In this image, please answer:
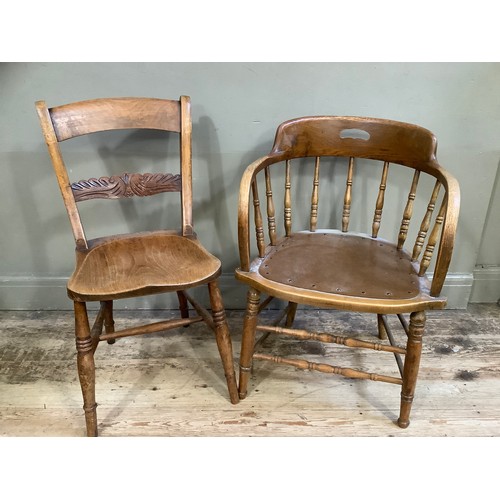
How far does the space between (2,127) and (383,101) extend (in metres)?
1.40

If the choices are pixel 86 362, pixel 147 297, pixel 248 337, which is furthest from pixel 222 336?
pixel 147 297

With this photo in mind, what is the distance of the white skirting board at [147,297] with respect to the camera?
6.62 feet

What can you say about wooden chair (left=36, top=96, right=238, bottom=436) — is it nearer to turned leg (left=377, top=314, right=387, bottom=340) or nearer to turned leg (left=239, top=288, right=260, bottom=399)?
turned leg (left=239, top=288, right=260, bottom=399)

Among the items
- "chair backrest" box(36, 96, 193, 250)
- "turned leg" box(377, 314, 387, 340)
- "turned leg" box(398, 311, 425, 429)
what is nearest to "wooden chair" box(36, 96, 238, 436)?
"chair backrest" box(36, 96, 193, 250)

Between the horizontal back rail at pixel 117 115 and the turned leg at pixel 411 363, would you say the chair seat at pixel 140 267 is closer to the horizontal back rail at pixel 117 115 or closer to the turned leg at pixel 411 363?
the horizontal back rail at pixel 117 115

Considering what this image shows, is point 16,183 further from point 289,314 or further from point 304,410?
point 304,410

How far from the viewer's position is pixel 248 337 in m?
1.51

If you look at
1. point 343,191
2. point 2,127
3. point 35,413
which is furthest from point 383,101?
point 35,413

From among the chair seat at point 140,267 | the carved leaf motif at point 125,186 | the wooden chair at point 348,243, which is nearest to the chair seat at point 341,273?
the wooden chair at point 348,243

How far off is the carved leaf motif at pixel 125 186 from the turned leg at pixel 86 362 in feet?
1.32

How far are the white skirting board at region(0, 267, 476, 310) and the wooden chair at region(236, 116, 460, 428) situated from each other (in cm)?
29

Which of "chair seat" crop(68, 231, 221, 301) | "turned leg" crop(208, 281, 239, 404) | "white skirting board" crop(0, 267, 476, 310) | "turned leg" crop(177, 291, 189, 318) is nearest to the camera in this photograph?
"chair seat" crop(68, 231, 221, 301)

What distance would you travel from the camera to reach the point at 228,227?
1.94 metres

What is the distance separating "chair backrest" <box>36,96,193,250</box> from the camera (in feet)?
4.88
